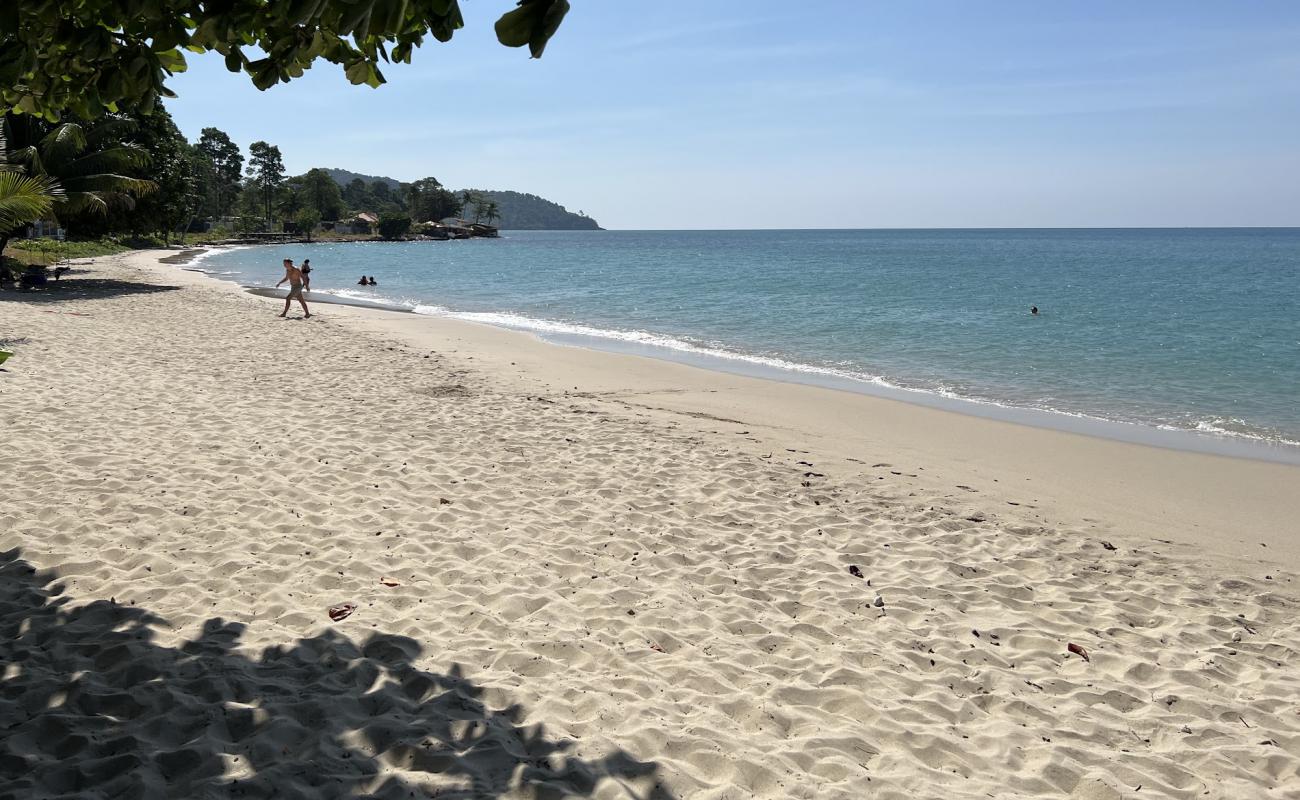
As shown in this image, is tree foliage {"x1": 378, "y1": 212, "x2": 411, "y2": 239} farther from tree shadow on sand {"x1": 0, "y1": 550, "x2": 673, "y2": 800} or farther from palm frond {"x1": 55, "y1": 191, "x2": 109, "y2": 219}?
tree shadow on sand {"x1": 0, "y1": 550, "x2": 673, "y2": 800}

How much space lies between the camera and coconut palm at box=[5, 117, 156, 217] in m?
21.3

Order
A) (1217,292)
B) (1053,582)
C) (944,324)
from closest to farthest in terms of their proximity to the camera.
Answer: (1053,582), (944,324), (1217,292)

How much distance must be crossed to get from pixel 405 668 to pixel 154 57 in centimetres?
→ 291

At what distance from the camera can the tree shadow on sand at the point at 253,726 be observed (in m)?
3.03

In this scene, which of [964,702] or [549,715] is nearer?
[549,715]

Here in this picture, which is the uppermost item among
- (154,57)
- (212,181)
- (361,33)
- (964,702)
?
(212,181)

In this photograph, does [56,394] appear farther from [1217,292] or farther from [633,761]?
[1217,292]

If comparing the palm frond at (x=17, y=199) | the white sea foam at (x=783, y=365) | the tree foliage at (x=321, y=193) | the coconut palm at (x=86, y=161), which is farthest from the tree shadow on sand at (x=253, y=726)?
the tree foliage at (x=321, y=193)

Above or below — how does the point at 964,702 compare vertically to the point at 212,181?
below

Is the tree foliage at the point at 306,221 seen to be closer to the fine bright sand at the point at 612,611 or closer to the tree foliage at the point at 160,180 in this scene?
the tree foliage at the point at 160,180

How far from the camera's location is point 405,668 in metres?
3.97

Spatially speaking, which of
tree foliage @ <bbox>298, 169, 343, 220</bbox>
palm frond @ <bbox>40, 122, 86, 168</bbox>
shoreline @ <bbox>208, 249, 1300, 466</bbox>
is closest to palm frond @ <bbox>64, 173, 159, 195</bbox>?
palm frond @ <bbox>40, 122, 86, 168</bbox>

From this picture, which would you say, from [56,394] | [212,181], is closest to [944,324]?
[56,394]

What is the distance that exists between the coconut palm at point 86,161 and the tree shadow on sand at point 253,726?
2199cm
